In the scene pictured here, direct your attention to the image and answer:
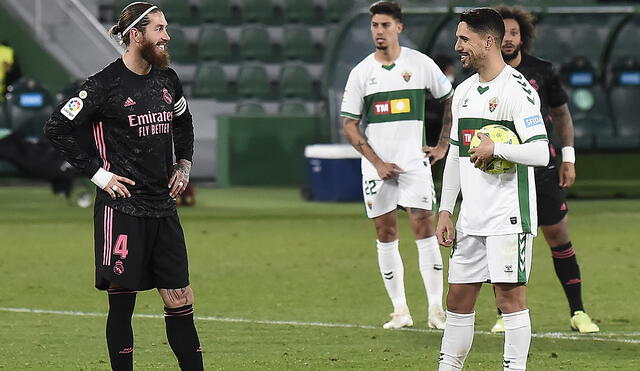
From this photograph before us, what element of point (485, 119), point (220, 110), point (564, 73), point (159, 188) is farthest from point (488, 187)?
point (220, 110)

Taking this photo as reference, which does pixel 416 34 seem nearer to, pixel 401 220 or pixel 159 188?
pixel 401 220

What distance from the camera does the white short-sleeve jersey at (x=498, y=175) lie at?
6270 mm

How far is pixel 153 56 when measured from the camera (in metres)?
6.32

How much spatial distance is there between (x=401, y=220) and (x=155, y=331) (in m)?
7.90

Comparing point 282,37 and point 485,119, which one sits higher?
point 282,37

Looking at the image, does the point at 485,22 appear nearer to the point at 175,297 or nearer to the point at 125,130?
the point at 125,130

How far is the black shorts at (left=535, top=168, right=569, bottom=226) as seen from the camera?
871 centimetres

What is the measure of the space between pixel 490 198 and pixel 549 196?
97.2 inches

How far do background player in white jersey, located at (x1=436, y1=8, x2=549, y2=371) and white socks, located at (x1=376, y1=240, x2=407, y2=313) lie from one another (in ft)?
8.63

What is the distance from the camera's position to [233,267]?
488 inches

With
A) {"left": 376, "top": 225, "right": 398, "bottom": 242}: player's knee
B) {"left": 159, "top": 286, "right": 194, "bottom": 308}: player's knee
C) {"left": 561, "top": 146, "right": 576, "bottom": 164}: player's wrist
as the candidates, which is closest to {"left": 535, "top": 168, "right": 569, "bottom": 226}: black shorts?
{"left": 561, "top": 146, "right": 576, "bottom": 164}: player's wrist

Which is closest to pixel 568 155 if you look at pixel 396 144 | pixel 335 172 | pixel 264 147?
pixel 396 144

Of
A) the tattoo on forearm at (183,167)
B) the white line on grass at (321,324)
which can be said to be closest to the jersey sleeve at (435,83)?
the white line on grass at (321,324)

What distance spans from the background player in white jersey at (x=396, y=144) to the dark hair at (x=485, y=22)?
8.96 feet
